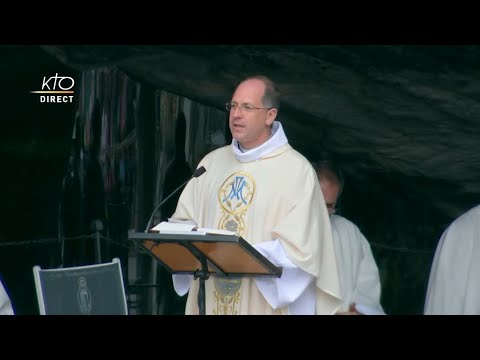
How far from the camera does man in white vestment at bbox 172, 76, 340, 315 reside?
10.8 metres

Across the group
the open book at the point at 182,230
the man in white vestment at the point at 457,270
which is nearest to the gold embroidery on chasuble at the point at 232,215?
the open book at the point at 182,230

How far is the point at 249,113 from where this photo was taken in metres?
10.9

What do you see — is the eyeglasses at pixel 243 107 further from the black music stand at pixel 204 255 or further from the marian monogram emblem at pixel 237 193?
the black music stand at pixel 204 255

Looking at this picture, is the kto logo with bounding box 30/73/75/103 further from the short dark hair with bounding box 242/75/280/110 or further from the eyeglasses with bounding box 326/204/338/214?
the short dark hair with bounding box 242/75/280/110

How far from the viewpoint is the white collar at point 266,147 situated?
1123 centimetres

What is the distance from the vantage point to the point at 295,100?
12.7 meters

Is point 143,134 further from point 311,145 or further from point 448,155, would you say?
point 448,155

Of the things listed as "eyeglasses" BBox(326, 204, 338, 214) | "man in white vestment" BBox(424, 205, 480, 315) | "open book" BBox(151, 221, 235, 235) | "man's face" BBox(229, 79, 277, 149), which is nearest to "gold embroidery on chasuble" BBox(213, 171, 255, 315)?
"man's face" BBox(229, 79, 277, 149)

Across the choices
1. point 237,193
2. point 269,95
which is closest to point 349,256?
point 237,193

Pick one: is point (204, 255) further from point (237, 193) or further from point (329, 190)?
point (329, 190)

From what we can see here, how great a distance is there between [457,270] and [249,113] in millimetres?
1962

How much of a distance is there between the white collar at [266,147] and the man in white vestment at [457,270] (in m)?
1.48
